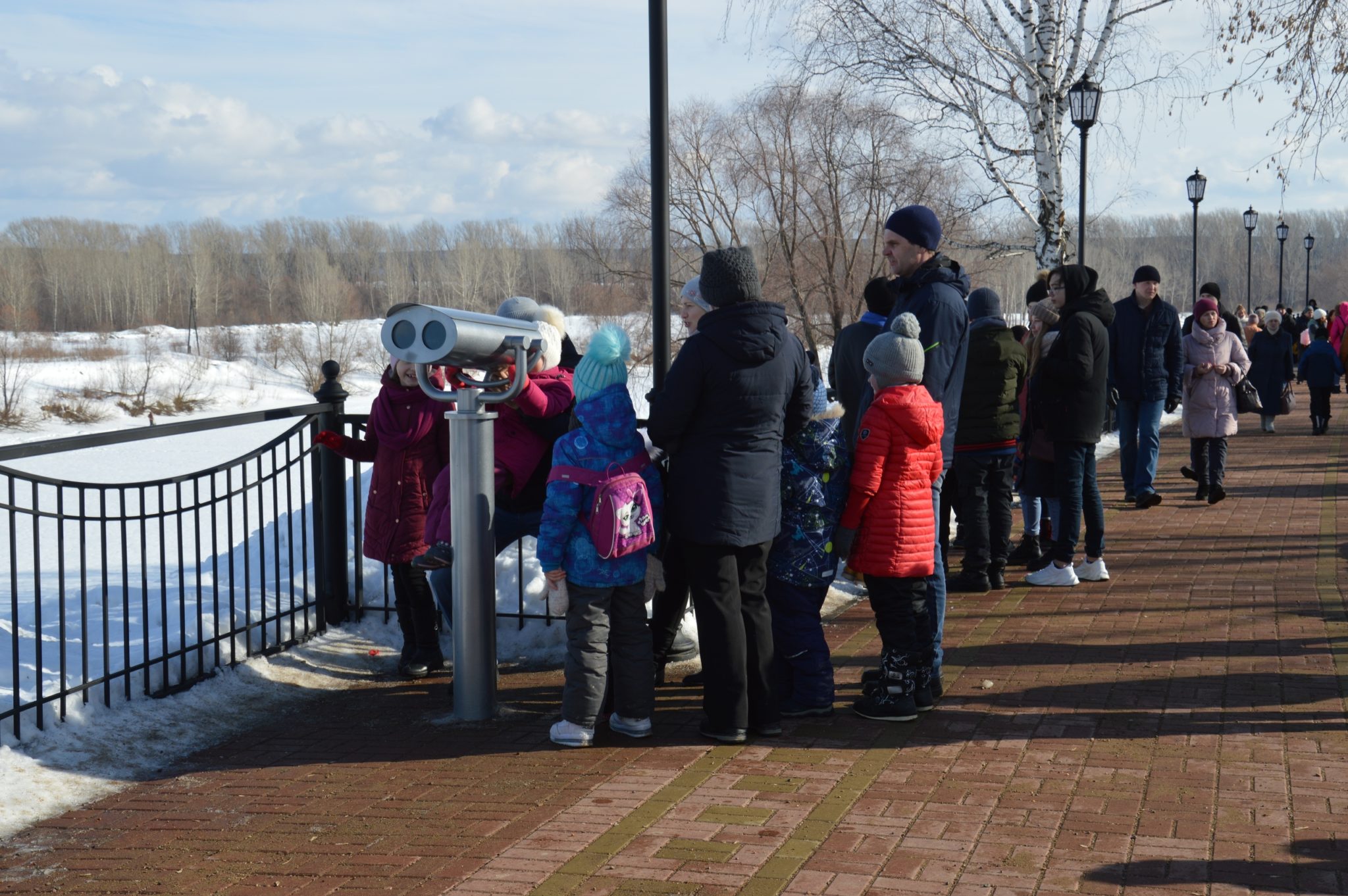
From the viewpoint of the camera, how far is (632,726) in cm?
484

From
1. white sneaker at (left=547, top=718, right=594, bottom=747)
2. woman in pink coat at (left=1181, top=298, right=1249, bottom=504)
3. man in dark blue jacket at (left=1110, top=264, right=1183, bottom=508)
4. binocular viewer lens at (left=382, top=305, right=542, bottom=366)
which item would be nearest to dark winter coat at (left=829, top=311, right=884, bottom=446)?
binocular viewer lens at (left=382, top=305, right=542, bottom=366)

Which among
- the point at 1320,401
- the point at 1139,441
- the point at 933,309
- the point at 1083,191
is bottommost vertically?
the point at 1139,441

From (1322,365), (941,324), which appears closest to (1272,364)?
(1322,365)

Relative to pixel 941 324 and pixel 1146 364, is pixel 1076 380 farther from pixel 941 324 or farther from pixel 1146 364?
pixel 1146 364

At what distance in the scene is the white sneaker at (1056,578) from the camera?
7.59m

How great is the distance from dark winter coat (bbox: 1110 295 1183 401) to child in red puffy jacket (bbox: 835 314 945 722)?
19.1ft

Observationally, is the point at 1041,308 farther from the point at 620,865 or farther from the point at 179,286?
the point at 179,286

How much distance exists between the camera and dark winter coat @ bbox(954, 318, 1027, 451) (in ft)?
24.2

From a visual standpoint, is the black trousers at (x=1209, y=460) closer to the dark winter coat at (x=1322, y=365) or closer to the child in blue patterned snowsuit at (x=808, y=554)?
the dark winter coat at (x=1322, y=365)

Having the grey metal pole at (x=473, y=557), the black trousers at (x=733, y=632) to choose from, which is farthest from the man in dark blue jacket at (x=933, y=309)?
the grey metal pole at (x=473, y=557)

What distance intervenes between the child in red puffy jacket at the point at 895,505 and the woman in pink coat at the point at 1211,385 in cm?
680

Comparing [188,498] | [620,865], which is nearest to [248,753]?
[620,865]

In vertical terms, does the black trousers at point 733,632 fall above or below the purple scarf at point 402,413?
below

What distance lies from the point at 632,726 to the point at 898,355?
1.74 metres
